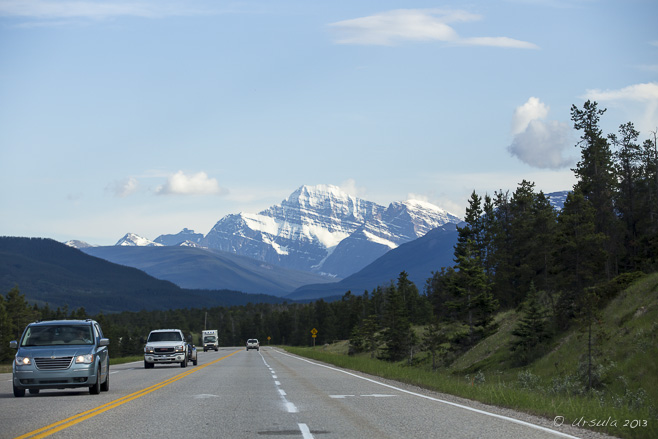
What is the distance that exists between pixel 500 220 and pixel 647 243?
39670 mm

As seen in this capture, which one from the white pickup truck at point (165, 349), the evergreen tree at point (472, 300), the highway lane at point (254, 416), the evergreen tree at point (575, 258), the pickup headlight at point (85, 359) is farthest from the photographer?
the evergreen tree at point (472, 300)

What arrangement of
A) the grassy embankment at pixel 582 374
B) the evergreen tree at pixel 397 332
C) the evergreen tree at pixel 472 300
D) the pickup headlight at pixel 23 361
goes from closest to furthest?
the grassy embankment at pixel 582 374 → the pickup headlight at pixel 23 361 → the evergreen tree at pixel 472 300 → the evergreen tree at pixel 397 332

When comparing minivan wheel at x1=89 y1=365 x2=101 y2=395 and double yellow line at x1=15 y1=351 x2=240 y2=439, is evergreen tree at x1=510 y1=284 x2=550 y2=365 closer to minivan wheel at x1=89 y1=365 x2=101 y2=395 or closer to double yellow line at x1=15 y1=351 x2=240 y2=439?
double yellow line at x1=15 y1=351 x2=240 y2=439

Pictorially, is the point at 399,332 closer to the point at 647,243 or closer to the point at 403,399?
the point at 647,243

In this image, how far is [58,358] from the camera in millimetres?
18625

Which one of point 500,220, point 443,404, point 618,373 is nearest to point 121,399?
point 443,404

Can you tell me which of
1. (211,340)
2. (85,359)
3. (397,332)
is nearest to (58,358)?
(85,359)

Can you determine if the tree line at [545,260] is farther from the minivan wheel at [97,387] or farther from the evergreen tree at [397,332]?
the minivan wheel at [97,387]

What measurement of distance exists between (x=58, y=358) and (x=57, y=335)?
1.50 metres

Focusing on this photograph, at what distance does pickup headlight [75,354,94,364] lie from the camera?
18.8 meters

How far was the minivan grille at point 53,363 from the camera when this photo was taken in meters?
18.5

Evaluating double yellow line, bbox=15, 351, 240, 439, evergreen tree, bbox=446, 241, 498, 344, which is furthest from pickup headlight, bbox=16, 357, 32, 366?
evergreen tree, bbox=446, 241, 498, 344

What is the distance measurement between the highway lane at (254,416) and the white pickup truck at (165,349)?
1738 cm

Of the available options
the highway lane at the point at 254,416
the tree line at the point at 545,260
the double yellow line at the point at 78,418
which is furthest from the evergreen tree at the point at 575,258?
the double yellow line at the point at 78,418
